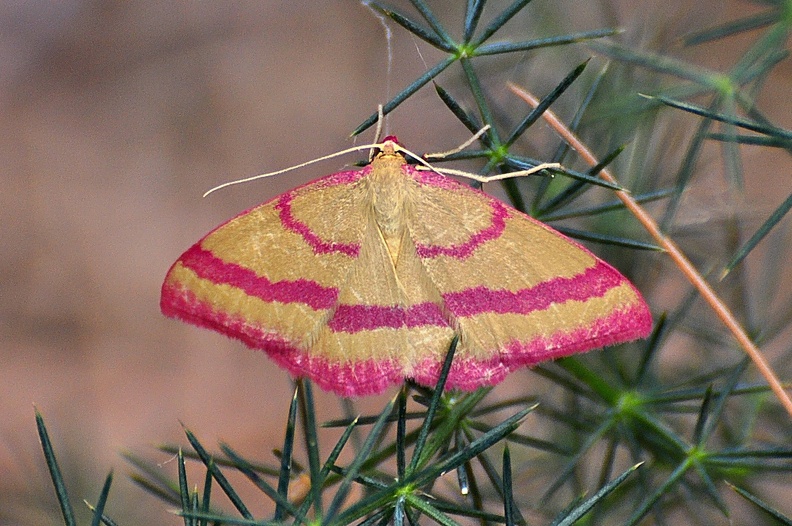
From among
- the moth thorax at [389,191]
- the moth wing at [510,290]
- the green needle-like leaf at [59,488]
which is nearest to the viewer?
the green needle-like leaf at [59,488]

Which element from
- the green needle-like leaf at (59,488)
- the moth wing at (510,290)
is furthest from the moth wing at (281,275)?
the green needle-like leaf at (59,488)

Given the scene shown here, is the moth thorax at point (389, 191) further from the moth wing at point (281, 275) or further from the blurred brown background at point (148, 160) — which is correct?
the blurred brown background at point (148, 160)

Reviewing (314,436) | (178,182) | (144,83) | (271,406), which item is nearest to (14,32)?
(144,83)

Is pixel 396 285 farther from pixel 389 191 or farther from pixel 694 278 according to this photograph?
pixel 694 278

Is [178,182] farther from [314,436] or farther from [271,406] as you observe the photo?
[314,436]

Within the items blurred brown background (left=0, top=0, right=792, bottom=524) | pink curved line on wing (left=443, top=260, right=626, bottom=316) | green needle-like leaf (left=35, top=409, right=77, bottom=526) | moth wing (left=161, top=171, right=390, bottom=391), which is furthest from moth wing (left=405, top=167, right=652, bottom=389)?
blurred brown background (left=0, top=0, right=792, bottom=524)

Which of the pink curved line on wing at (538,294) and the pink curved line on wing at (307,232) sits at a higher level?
the pink curved line on wing at (307,232)

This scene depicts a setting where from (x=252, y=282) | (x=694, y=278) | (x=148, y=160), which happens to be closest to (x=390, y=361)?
(x=252, y=282)
